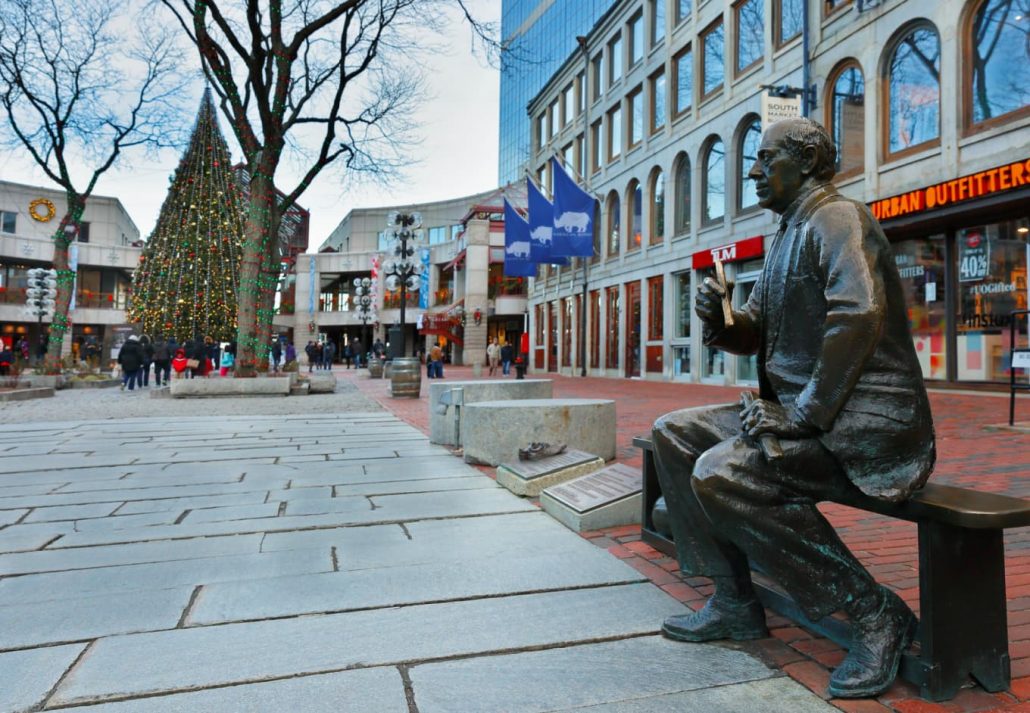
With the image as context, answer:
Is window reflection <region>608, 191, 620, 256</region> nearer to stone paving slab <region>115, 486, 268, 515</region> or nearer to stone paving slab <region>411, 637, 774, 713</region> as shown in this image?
stone paving slab <region>115, 486, 268, 515</region>

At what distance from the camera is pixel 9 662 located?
8.17 feet

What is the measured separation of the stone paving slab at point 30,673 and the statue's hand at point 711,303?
2519 millimetres

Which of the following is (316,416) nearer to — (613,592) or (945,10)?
(613,592)

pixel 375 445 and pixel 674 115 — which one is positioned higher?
pixel 674 115

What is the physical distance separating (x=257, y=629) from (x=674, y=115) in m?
24.5

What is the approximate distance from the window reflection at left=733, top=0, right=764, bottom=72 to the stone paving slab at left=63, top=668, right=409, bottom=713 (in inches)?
841

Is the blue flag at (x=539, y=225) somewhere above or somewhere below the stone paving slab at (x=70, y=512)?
above

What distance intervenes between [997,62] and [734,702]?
15.2 metres

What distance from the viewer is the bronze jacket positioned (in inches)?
83.4

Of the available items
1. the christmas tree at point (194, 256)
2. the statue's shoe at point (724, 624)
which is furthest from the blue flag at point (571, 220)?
the statue's shoe at point (724, 624)

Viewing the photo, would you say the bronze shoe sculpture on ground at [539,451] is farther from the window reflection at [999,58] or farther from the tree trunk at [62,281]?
the tree trunk at [62,281]

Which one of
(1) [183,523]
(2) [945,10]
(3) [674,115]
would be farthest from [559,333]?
(1) [183,523]

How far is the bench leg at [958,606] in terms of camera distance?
2.12 metres

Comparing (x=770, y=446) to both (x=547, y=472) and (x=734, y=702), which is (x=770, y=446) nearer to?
(x=734, y=702)
